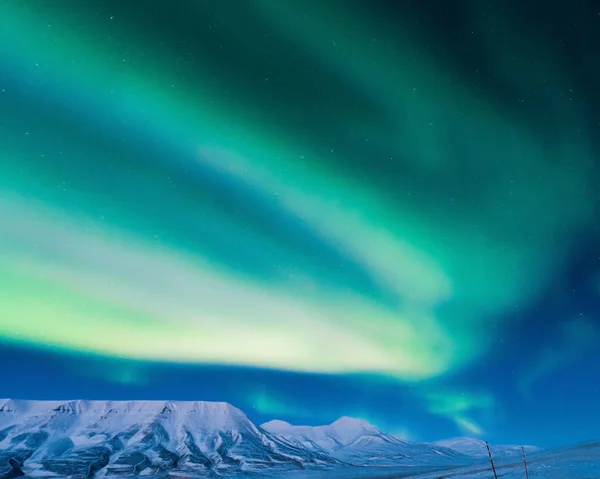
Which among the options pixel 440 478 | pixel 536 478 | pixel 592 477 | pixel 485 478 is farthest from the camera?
pixel 440 478

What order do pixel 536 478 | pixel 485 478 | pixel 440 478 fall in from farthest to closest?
pixel 440 478 < pixel 485 478 < pixel 536 478

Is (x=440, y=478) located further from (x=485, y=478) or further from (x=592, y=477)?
(x=592, y=477)

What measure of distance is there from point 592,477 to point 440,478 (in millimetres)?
116191

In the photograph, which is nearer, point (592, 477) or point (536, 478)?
point (592, 477)

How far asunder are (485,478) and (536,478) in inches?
1192

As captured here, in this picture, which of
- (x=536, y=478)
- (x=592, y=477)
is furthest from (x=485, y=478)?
(x=592, y=477)

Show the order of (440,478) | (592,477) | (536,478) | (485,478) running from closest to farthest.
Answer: (592,477) → (536,478) → (485,478) → (440,478)

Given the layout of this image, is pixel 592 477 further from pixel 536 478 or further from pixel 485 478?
pixel 485 478

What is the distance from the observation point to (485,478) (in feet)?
453

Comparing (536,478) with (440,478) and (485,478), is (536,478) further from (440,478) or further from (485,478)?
(440,478)

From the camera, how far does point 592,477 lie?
89.0 meters

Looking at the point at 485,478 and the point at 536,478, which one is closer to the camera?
the point at 536,478

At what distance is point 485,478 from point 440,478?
58950 mm

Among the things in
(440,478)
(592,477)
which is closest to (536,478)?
(592,477)
